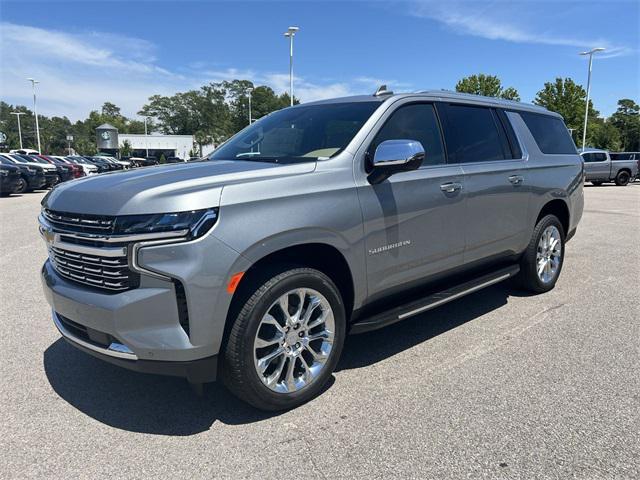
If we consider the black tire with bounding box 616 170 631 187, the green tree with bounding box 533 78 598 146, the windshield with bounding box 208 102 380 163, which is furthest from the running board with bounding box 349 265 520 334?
the green tree with bounding box 533 78 598 146

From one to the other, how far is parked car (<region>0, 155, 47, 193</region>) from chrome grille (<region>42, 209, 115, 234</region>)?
18248mm

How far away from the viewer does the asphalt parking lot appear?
2.50m

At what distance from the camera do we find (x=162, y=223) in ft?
8.16

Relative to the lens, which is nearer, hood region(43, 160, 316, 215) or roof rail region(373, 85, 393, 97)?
hood region(43, 160, 316, 215)

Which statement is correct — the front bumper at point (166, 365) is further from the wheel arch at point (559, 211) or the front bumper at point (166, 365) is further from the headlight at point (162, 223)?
the wheel arch at point (559, 211)

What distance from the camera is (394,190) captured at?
341 centimetres

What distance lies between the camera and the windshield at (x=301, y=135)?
350cm

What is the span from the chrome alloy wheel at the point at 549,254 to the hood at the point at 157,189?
331cm

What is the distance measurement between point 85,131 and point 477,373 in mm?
138323

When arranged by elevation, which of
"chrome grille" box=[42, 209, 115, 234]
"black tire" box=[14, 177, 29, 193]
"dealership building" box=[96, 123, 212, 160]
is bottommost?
"black tire" box=[14, 177, 29, 193]

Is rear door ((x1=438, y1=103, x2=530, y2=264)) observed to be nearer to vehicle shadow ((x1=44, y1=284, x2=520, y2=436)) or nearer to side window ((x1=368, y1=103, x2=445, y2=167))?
side window ((x1=368, y1=103, x2=445, y2=167))

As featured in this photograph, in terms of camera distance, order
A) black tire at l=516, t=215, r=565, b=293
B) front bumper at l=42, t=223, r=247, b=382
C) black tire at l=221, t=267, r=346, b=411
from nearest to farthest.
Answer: front bumper at l=42, t=223, r=247, b=382
black tire at l=221, t=267, r=346, b=411
black tire at l=516, t=215, r=565, b=293

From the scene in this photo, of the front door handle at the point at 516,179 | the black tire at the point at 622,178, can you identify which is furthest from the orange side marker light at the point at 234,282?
the black tire at the point at 622,178

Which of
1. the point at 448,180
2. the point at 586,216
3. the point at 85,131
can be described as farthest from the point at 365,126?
the point at 85,131
